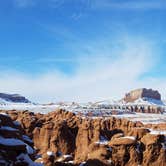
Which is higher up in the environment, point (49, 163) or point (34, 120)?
point (34, 120)

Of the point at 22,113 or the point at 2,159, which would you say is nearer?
the point at 2,159

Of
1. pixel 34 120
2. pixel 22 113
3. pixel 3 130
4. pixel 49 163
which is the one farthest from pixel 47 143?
pixel 3 130

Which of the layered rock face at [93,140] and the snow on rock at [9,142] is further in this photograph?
the layered rock face at [93,140]

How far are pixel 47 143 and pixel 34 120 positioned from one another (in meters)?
10.1

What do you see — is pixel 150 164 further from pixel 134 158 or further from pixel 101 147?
pixel 101 147

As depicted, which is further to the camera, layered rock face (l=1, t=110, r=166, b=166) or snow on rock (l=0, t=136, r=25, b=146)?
layered rock face (l=1, t=110, r=166, b=166)

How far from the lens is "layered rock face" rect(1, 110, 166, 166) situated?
2498 inches

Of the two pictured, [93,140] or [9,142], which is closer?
[9,142]

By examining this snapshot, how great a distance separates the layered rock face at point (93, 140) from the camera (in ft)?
208

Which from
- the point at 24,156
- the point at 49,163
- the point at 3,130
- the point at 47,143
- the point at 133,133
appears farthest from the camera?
the point at 47,143

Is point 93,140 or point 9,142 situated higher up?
point 93,140

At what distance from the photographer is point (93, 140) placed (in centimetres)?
9106

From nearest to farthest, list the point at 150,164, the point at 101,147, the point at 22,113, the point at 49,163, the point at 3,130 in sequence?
the point at 3,130 → the point at 49,163 → the point at 101,147 → the point at 150,164 → the point at 22,113

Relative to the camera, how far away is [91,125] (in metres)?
97.4
